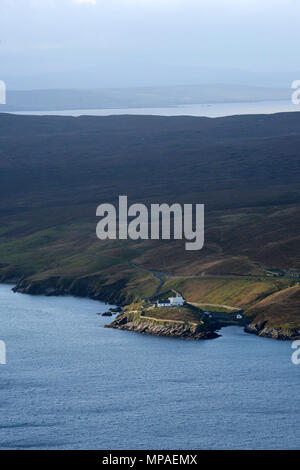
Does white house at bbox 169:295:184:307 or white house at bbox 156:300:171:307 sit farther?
white house at bbox 169:295:184:307

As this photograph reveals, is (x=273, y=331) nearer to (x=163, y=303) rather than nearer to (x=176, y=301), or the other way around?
(x=176, y=301)

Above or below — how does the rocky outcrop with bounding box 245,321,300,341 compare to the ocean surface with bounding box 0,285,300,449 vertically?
above

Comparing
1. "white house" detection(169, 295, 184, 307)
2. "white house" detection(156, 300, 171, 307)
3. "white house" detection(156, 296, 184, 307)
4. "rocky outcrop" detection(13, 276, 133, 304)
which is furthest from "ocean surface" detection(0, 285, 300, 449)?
"rocky outcrop" detection(13, 276, 133, 304)

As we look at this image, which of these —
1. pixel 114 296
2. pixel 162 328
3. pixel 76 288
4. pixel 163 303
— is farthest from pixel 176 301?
pixel 76 288

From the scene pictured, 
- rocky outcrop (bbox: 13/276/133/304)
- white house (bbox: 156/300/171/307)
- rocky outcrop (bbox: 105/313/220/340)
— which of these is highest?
rocky outcrop (bbox: 13/276/133/304)

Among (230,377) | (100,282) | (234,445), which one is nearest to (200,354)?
(230,377)

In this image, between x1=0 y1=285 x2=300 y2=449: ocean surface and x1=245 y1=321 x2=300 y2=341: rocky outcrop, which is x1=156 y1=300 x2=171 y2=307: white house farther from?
x1=245 y1=321 x2=300 y2=341: rocky outcrop

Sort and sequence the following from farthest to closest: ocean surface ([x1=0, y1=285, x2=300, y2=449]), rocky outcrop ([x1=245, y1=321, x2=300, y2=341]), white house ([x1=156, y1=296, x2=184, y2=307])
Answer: white house ([x1=156, y1=296, x2=184, y2=307])
rocky outcrop ([x1=245, y1=321, x2=300, y2=341])
ocean surface ([x1=0, y1=285, x2=300, y2=449])
